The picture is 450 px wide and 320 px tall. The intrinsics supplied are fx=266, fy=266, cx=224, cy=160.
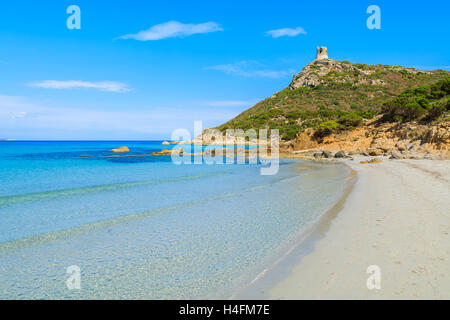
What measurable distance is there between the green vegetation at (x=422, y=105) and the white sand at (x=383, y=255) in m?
26.4

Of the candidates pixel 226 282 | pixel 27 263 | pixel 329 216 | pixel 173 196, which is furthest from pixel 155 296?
pixel 173 196

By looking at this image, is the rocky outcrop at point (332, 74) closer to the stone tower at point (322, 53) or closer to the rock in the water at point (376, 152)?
the stone tower at point (322, 53)

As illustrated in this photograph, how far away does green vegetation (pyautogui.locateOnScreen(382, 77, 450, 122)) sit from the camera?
94.8 feet

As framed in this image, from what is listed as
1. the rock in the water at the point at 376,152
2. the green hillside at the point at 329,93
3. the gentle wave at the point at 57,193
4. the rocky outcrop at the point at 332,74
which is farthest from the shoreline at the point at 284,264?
the rocky outcrop at the point at 332,74

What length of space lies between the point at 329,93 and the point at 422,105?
41.5 metres

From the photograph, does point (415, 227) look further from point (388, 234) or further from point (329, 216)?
point (329, 216)

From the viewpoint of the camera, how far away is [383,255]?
4.75 m

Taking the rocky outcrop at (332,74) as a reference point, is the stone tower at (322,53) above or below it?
above

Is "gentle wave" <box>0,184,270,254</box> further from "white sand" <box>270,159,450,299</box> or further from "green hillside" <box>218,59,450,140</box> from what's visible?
"green hillside" <box>218,59,450,140</box>

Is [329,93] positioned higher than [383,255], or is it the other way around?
[329,93]

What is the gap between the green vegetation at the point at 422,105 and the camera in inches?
1137

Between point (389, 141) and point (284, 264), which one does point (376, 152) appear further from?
point (284, 264)

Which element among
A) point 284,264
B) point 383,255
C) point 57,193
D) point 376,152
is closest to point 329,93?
point 376,152

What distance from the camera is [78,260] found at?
17.4 feet
